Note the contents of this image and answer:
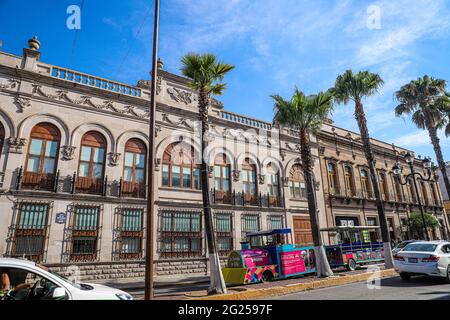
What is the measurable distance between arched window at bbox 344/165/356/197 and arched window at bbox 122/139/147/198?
69.6 ft

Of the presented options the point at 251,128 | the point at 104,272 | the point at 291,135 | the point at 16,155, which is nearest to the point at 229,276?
the point at 104,272

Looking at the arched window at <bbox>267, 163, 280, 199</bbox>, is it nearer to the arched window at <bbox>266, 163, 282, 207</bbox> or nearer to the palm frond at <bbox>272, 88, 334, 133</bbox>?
the arched window at <bbox>266, 163, 282, 207</bbox>

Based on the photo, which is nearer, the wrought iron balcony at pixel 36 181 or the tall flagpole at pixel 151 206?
the tall flagpole at pixel 151 206

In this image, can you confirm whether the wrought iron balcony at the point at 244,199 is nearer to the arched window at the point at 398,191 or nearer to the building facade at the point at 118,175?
the building facade at the point at 118,175

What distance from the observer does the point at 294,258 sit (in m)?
15.4

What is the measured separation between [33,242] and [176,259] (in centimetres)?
811

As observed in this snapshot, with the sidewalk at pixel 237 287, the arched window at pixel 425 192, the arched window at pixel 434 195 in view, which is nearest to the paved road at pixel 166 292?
the sidewalk at pixel 237 287

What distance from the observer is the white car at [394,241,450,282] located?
1055 centimetres

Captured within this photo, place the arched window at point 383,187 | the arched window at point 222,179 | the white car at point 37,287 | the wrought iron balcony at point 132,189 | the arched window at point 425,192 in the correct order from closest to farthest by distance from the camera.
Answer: the white car at point 37,287 → the wrought iron balcony at point 132,189 → the arched window at point 222,179 → the arched window at point 383,187 → the arched window at point 425,192

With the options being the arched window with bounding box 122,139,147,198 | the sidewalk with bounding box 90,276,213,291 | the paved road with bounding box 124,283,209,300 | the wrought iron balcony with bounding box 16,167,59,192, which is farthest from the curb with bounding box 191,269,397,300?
the wrought iron balcony with bounding box 16,167,59,192

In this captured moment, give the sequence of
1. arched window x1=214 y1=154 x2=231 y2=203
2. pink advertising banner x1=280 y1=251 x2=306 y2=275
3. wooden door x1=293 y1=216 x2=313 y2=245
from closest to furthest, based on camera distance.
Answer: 1. pink advertising banner x1=280 y1=251 x2=306 y2=275
2. arched window x1=214 y1=154 x2=231 y2=203
3. wooden door x1=293 y1=216 x2=313 y2=245

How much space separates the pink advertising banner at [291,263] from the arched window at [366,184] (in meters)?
19.6

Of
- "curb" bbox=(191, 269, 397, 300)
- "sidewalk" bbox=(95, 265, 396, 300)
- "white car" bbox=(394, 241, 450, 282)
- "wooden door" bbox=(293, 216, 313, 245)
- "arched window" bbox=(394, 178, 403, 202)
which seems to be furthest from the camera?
"arched window" bbox=(394, 178, 403, 202)

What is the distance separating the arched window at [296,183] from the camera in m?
26.4
